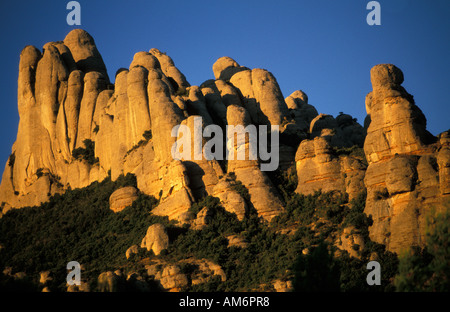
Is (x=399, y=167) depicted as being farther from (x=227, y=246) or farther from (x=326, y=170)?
(x=227, y=246)

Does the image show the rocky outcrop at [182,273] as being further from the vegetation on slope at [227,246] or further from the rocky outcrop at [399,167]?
the rocky outcrop at [399,167]

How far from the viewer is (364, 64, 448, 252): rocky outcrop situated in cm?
5356

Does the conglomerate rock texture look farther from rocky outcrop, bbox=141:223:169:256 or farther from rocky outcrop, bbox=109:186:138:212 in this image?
rocky outcrop, bbox=141:223:169:256

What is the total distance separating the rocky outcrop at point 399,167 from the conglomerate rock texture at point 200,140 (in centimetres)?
9

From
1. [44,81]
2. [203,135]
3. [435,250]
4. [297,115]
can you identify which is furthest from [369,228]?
[44,81]

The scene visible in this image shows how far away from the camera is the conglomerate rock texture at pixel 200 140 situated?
56531mm

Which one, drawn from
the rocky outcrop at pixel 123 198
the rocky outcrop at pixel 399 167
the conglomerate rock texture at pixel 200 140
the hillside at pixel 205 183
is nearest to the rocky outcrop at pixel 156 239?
the hillside at pixel 205 183

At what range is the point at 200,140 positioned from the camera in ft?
226

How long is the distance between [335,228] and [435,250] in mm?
14886

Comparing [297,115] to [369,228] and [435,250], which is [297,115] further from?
[435,250]

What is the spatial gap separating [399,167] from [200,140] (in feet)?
67.5

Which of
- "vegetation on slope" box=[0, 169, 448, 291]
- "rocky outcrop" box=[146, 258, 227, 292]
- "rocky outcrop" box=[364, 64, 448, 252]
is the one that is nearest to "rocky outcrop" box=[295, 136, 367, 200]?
"vegetation on slope" box=[0, 169, 448, 291]


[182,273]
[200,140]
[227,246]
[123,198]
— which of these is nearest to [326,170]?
[227,246]

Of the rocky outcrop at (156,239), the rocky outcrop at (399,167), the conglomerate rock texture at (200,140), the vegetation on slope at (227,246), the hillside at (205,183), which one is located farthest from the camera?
the rocky outcrop at (156,239)
